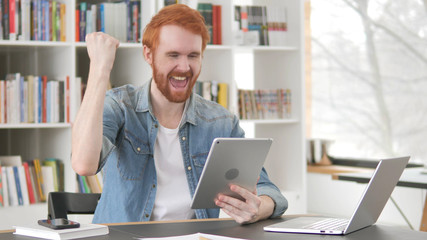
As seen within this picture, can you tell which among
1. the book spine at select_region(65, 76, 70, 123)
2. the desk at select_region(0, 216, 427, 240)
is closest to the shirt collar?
the desk at select_region(0, 216, 427, 240)

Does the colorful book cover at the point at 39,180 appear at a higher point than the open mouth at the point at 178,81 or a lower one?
lower

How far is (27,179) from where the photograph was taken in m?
3.64

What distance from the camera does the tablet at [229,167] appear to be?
69.2 inches

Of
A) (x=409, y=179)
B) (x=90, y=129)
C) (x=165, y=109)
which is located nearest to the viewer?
(x=90, y=129)

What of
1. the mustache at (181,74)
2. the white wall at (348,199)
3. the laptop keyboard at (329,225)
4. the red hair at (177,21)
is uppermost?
the red hair at (177,21)

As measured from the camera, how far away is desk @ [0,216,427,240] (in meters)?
1.73

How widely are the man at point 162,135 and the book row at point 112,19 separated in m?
1.53

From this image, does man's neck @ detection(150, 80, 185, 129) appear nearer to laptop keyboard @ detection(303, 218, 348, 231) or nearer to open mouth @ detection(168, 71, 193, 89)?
open mouth @ detection(168, 71, 193, 89)

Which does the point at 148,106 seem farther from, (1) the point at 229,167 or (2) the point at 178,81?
(1) the point at 229,167

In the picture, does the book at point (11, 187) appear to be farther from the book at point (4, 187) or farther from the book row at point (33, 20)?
the book row at point (33, 20)

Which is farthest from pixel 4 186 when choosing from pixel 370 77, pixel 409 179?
pixel 370 77

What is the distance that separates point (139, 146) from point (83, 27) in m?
1.73

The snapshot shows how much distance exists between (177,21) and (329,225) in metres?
0.89

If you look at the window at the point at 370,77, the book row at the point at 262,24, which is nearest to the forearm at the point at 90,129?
the book row at the point at 262,24
